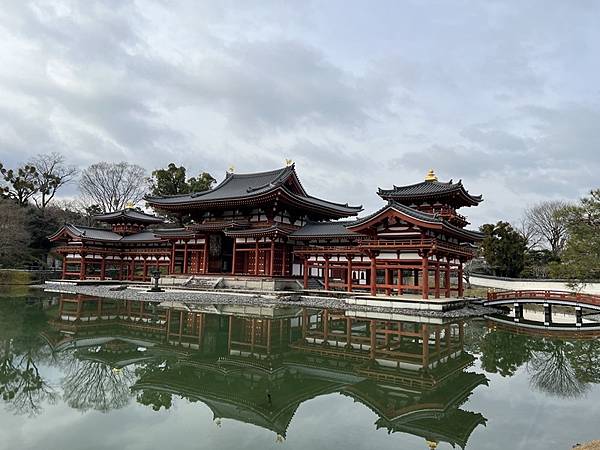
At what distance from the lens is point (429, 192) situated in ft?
88.0

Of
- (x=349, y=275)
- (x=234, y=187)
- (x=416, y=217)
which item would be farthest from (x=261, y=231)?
(x=416, y=217)

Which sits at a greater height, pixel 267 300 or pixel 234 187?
pixel 234 187

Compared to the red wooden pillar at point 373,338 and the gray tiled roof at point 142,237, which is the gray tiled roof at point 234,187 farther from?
the red wooden pillar at point 373,338

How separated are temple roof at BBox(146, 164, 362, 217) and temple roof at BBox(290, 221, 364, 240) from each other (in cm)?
262

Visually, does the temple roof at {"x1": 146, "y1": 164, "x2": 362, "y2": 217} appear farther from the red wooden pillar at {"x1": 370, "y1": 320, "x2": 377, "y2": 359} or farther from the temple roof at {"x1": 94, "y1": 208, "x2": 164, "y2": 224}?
the red wooden pillar at {"x1": 370, "y1": 320, "x2": 377, "y2": 359}

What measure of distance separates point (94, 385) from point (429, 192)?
22.8 metres

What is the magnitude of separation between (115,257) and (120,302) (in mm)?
18203

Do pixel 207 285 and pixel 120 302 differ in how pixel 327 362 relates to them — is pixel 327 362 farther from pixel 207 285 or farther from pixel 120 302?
pixel 207 285

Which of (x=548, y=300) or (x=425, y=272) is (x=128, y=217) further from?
(x=548, y=300)

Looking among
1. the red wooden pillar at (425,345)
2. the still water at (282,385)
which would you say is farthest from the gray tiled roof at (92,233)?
the red wooden pillar at (425,345)

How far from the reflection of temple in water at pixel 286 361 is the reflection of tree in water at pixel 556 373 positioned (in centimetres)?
137

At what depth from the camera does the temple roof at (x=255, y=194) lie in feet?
98.6

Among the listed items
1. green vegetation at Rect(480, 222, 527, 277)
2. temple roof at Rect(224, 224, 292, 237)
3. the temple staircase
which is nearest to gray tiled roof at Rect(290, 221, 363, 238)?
temple roof at Rect(224, 224, 292, 237)

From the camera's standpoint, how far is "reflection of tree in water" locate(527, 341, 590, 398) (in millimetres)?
9078
